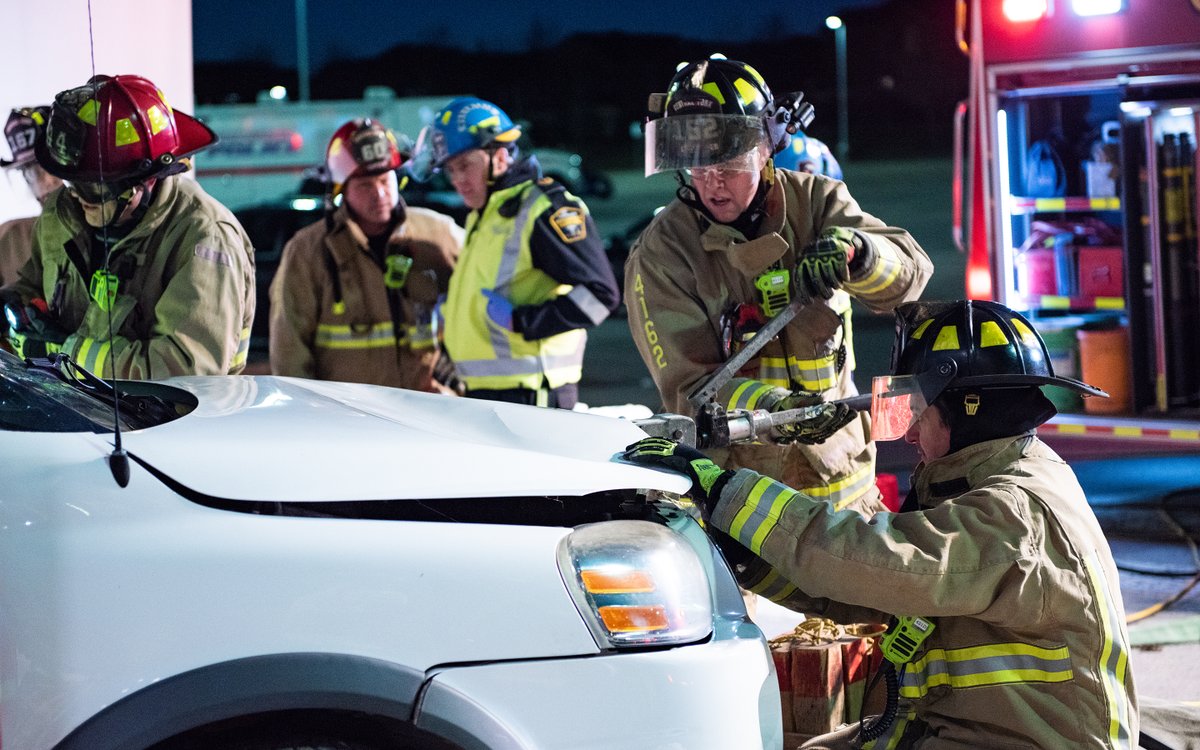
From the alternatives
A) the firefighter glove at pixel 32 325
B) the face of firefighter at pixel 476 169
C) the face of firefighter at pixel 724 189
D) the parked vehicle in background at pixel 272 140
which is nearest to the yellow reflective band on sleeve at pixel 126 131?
the firefighter glove at pixel 32 325

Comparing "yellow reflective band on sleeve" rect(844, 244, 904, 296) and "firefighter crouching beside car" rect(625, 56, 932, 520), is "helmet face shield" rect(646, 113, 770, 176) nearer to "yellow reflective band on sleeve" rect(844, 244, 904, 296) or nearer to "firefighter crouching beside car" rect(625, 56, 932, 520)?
"firefighter crouching beside car" rect(625, 56, 932, 520)

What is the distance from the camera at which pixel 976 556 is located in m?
2.81

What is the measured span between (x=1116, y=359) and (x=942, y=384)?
5.01m

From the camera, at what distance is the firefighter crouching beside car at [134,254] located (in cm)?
432

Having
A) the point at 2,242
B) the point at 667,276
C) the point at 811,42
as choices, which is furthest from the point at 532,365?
the point at 811,42

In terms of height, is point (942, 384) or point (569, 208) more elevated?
point (569, 208)

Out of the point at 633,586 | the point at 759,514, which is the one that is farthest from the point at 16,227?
the point at 633,586

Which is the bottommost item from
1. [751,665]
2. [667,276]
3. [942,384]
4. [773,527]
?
[751,665]

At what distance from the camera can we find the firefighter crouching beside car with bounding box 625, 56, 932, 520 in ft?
14.0

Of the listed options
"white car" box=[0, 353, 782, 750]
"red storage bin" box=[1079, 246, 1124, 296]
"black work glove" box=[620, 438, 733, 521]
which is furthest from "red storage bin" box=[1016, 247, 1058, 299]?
"white car" box=[0, 353, 782, 750]

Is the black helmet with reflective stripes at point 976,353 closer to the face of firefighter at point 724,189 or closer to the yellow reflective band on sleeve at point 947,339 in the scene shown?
the yellow reflective band on sleeve at point 947,339

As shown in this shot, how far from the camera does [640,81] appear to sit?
5628 cm

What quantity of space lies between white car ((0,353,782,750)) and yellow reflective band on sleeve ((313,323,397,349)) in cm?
373

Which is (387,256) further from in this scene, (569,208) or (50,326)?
(50,326)
